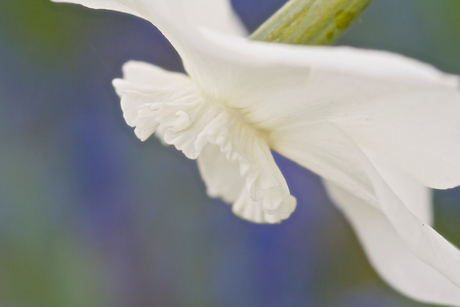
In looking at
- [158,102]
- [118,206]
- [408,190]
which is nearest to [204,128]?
[158,102]

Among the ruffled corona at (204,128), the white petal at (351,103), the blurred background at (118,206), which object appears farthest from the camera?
the blurred background at (118,206)

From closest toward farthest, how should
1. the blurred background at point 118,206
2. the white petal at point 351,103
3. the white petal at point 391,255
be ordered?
1. the white petal at point 351,103
2. the white petal at point 391,255
3. the blurred background at point 118,206

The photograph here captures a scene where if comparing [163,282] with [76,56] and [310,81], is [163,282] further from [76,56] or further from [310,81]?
[310,81]

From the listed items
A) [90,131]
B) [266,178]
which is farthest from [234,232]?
[266,178]

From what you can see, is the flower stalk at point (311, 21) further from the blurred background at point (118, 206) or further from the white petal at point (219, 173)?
the blurred background at point (118, 206)

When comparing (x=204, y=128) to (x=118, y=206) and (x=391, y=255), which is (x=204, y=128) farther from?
(x=118, y=206)

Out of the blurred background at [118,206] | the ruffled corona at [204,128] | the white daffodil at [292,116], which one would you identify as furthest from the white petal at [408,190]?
the blurred background at [118,206]

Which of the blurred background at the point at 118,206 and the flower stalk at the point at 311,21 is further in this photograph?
the blurred background at the point at 118,206
